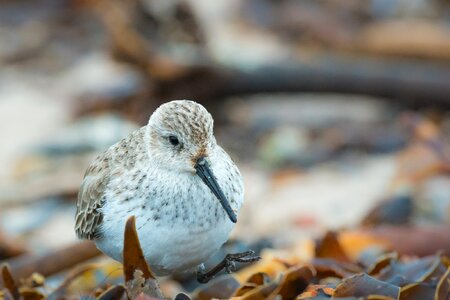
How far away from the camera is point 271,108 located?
28.5ft

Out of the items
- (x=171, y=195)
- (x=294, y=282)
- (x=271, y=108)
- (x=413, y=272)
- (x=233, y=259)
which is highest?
(x=271, y=108)

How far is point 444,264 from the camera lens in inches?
153

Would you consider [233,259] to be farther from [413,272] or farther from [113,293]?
[413,272]

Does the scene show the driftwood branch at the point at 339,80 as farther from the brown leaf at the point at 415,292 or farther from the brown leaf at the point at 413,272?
the brown leaf at the point at 415,292

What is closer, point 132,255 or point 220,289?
point 132,255

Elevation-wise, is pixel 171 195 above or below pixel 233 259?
above

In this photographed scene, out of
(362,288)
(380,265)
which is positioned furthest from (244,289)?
(380,265)

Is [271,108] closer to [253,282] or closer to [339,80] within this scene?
[339,80]

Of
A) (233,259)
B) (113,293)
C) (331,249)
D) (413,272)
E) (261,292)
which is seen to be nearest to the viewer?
(261,292)

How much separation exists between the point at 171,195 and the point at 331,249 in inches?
45.6

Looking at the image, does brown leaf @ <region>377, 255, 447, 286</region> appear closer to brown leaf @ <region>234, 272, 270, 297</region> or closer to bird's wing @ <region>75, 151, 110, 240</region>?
brown leaf @ <region>234, 272, 270, 297</region>

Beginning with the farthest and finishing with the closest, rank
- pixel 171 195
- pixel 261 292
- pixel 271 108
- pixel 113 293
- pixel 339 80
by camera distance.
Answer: pixel 271 108 < pixel 339 80 < pixel 171 195 < pixel 113 293 < pixel 261 292

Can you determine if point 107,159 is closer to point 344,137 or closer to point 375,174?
point 375,174

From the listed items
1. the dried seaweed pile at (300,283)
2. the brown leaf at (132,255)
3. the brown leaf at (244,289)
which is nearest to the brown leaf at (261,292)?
the dried seaweed pile at (300,283)
